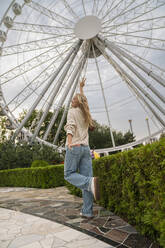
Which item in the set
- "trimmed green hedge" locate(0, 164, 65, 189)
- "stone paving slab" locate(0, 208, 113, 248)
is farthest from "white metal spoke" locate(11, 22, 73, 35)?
"stone paving slab" locate(0, 208, 113, 248)

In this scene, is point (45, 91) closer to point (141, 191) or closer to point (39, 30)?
point (39, 30)

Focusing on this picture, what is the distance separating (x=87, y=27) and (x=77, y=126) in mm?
13316

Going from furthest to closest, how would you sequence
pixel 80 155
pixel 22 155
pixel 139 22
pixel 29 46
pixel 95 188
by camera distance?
pixel 29 46, pixel 139 22, pixel 22 155, pixel 80 155, pixel 95 188

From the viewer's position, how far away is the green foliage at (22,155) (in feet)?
42.2

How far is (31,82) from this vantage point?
49.8 feet

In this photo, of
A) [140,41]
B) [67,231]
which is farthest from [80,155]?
[140,41]

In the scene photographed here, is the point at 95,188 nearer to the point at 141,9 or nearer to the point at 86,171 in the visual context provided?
the point at 86,171

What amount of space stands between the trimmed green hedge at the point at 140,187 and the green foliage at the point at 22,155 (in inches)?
400

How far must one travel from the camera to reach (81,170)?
3.11 m

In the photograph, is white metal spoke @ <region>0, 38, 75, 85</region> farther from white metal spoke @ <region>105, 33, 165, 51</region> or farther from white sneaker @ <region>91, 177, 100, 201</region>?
white sneaker @ <region>91, 177, 100, 201</region>

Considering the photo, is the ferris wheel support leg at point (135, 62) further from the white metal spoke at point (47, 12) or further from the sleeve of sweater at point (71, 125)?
the sleeve of sweater at point (71, 125)

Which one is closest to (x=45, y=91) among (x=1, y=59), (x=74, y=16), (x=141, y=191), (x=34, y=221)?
(x=1, y=59)

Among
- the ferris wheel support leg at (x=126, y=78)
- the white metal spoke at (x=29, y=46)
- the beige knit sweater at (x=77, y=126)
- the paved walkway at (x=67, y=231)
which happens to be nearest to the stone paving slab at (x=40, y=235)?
the paved walkway at (x=67, y=231)

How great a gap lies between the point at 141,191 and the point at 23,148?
12308 mm
